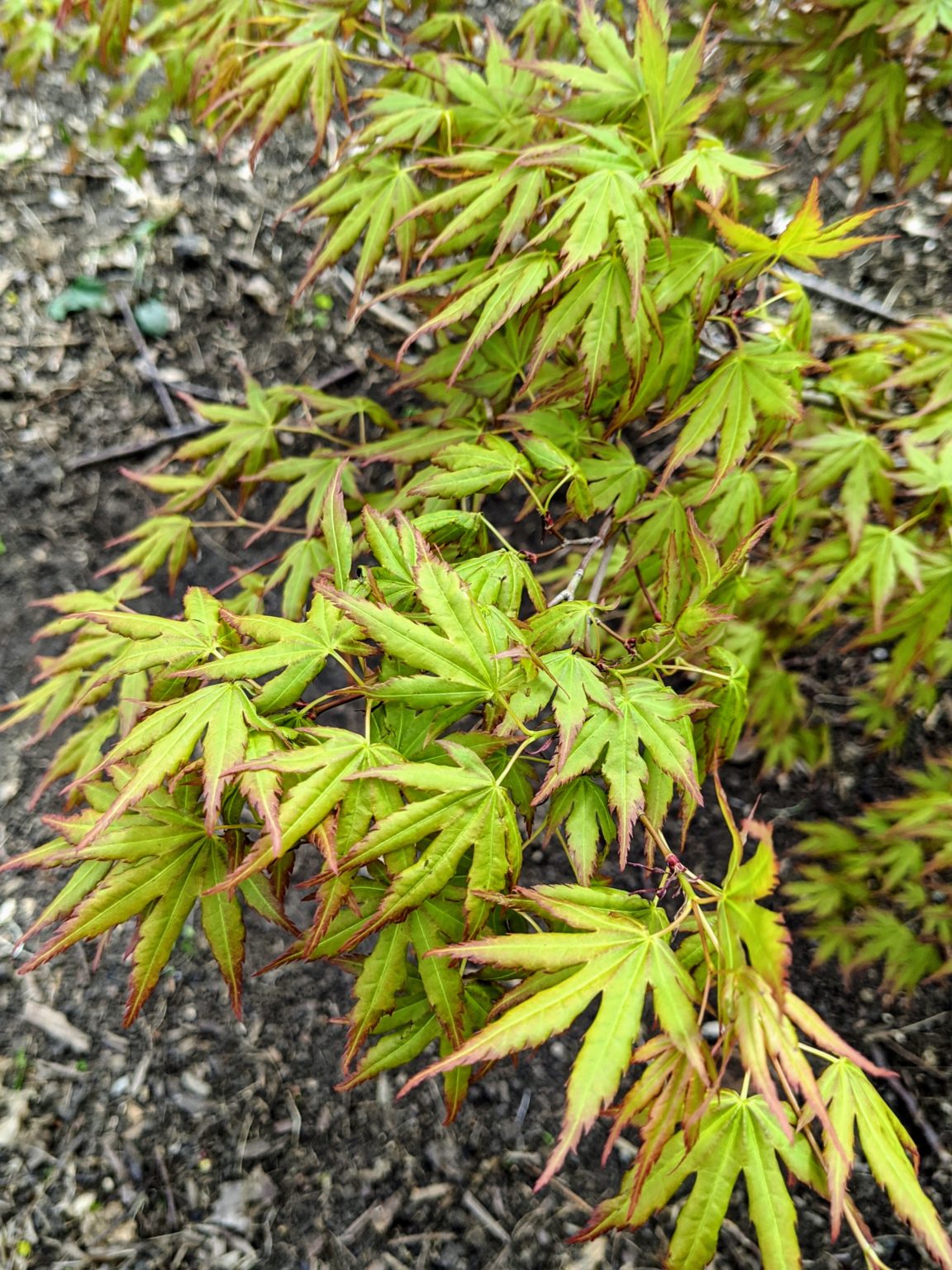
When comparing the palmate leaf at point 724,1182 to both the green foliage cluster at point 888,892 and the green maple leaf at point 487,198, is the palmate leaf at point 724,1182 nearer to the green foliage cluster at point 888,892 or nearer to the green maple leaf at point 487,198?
the green foliage cluster at point 888,892

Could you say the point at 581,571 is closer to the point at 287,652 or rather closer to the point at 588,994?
the point at 287,652

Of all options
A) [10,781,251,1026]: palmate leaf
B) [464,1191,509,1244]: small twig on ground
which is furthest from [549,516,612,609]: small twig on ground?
[464,1191,509,1244]: small twig on ground

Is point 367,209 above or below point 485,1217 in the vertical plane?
above

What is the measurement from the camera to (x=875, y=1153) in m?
1.08

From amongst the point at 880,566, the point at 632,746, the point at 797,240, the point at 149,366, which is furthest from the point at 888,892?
the point at 149,366

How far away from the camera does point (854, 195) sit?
12.1ft

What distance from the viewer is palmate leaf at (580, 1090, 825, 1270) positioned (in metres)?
1.04

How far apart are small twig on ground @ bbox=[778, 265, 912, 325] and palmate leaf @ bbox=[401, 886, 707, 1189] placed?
2685mm

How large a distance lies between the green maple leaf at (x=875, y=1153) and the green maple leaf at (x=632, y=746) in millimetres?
413

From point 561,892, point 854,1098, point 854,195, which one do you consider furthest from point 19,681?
point 854,195

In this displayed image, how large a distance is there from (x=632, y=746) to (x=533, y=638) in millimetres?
199

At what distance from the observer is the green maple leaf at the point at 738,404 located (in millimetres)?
1430

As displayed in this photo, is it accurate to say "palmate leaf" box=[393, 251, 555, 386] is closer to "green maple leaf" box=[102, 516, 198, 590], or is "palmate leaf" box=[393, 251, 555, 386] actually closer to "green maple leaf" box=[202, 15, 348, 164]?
"green maple leaf" box=[202, 15, 348, 164]

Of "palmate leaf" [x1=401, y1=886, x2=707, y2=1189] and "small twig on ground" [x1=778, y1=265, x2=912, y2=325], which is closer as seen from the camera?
"palmate leaf" [x1=401, y1=886, x2=707, y2=1189]
